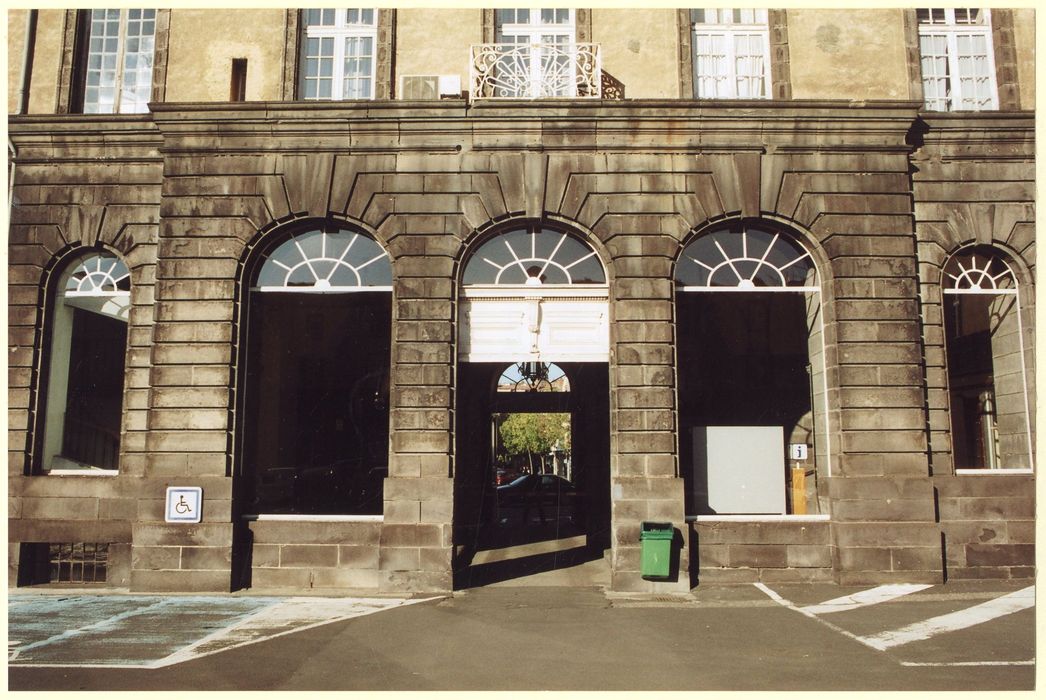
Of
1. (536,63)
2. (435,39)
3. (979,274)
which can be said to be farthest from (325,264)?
(979,274)

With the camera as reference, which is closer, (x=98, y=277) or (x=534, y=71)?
(x=534, y=71)

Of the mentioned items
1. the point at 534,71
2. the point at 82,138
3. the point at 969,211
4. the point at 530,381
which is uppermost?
the point at 534,71

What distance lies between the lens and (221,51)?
1298cm

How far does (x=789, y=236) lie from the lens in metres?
12.3

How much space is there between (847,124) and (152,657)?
39.3ft

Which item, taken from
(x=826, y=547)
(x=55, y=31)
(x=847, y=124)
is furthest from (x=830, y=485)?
(x=55, y=31)

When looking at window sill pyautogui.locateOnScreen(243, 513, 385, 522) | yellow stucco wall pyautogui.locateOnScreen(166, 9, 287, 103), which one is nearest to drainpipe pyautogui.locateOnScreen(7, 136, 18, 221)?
yellow stucco wall pyautogui.locateOnScreen(166, 9, 287, 103)

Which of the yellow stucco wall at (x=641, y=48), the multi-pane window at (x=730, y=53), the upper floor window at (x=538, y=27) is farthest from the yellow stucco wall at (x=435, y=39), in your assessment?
the multi-pane window at (x=730, y=53)

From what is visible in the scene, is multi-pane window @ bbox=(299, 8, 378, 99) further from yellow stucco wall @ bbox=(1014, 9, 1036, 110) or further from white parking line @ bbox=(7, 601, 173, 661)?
yellow stucco wall @ bbox=(1014, 9, 1036, 110)

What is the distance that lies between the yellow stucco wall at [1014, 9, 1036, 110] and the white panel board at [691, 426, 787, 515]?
7251mm

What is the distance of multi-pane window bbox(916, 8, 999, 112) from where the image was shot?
13.1m

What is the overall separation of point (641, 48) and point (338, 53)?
5.18 m

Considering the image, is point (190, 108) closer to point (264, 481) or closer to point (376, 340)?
point (376, 340)

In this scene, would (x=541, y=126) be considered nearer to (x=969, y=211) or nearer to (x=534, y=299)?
(x=534, y=299)
